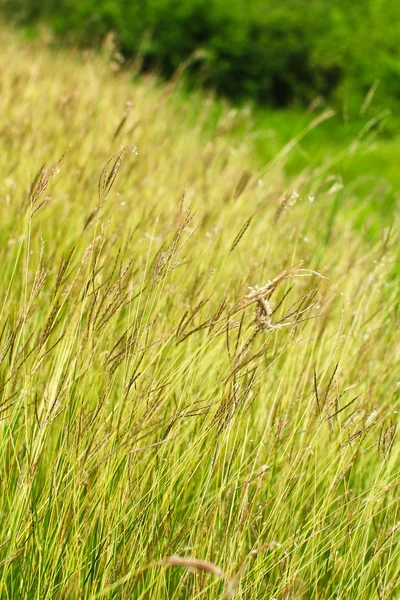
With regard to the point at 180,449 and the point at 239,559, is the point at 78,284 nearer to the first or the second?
the point at 180,449

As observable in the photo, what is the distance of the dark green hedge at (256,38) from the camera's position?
834cm

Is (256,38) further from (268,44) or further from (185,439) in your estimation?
(185,439)

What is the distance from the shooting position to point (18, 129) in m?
3.22

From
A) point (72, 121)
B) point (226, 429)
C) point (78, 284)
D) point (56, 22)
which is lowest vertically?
point (56, 22)

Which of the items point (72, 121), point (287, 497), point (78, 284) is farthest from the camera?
point (72, 121)

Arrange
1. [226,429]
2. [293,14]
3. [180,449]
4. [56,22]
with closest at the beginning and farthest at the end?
1. [226,429]
2. [180,449]
3. [293,14]
4. [56,22]

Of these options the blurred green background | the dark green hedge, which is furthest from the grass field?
the dark green hedge

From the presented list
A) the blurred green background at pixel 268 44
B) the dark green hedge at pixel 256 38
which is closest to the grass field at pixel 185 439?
the blurred green background at pixel 268 44

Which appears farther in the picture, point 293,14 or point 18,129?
point 293,14

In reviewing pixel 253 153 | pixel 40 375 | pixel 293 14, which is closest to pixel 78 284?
pixel 40 375

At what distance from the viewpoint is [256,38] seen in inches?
350

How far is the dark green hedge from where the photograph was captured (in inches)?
328

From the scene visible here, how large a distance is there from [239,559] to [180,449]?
0.30 metres

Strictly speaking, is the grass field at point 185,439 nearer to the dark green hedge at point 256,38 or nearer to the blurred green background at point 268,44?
the blurred green background at point 268,44
